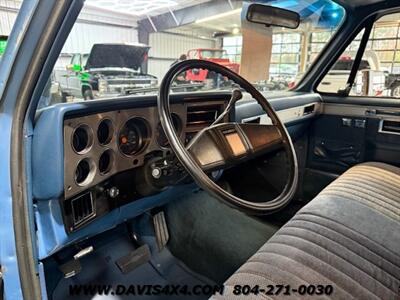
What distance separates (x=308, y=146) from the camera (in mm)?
2447

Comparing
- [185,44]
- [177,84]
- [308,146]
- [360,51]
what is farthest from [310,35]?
[177,84]

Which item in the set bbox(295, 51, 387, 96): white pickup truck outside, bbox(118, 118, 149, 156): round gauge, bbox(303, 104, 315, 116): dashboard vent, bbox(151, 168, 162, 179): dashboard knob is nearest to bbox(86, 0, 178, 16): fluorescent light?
bbox(118, 118, 149, 156): round gauge

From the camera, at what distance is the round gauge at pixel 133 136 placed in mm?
1202

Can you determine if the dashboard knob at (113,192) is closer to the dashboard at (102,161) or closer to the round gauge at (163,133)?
the dashboard at (102,161)

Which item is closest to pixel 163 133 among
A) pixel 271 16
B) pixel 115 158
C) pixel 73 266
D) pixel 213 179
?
pixel 115 158

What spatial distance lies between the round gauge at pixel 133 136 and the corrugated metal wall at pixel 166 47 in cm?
29

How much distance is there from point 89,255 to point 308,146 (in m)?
1.67

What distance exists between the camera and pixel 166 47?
5.46 ft

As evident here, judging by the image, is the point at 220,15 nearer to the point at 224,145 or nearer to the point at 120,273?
the point at 224,145

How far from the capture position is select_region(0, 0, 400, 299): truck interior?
3.06ft

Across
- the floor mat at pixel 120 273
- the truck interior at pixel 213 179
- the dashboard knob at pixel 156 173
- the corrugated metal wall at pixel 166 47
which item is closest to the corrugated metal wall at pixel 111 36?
the corrugated metal wall at pixel 166 47

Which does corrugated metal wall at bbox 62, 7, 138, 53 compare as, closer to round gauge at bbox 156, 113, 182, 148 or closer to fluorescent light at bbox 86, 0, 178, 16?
fluorescent light at bbox 86, 0, 178, 16

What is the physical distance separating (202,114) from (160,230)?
2.39ft

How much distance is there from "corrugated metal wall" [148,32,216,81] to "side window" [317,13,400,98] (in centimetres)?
112
